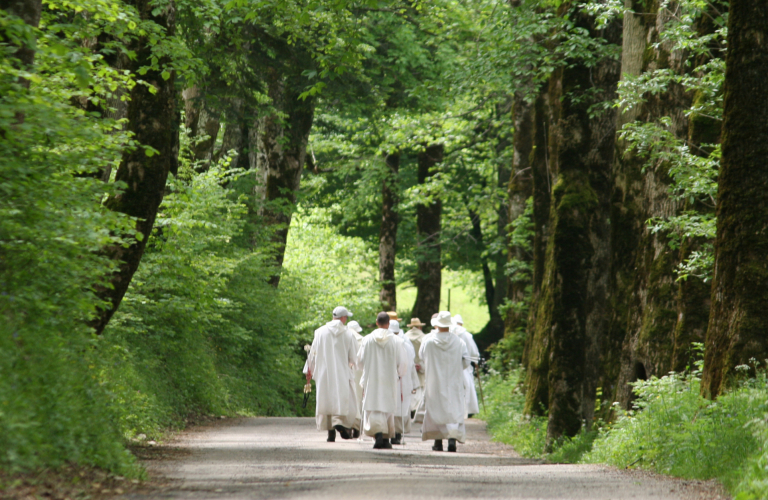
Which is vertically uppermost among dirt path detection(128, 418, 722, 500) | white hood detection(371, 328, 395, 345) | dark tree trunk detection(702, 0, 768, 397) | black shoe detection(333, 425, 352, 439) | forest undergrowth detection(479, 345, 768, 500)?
dark tree trunk detection(702, 0, 768, 397)

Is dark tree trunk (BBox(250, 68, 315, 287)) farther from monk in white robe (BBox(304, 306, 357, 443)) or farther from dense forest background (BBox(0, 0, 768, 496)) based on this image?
monk in white robe (BBox(304, 306, 357, 443))

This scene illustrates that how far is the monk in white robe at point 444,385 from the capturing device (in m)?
13.9

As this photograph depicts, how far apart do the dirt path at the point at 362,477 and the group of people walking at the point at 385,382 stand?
1.02 m

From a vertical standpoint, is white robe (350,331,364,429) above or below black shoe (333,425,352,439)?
above

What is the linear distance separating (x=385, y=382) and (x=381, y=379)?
8 centimetres

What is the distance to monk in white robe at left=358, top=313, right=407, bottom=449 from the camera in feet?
44.9

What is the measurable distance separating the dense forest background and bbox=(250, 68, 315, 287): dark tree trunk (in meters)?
0.10

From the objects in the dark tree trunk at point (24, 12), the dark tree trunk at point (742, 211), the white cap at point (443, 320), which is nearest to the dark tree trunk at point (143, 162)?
the dark tree trunk at point (24, 12)

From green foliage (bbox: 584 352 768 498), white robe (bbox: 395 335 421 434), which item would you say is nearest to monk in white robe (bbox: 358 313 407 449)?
white robe (bbox: 395 335 421 434)

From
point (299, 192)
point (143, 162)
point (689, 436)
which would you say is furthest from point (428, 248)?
point (689, 436)

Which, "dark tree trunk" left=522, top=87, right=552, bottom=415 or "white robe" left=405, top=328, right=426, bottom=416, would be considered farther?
"dark tree trunk" left=522, top=87, right=552, bottom=415

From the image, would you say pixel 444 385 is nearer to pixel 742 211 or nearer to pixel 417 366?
pixel 417 366

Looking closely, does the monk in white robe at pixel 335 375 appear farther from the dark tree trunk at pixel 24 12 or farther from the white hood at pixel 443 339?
the dark tree trunk at pixel 24 12

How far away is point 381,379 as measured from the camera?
45.8 ft
